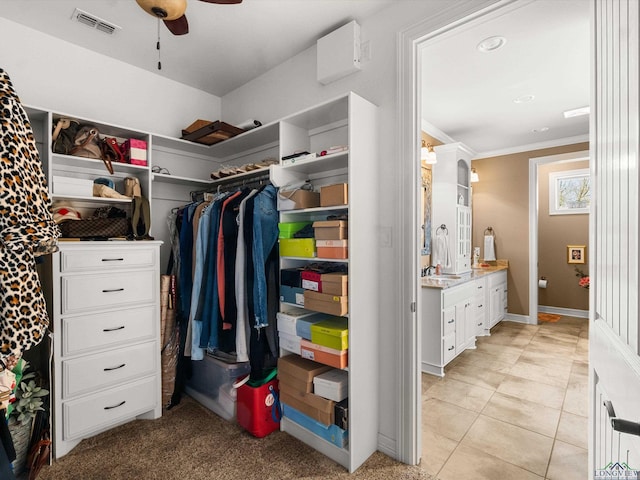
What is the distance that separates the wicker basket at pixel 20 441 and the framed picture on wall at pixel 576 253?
677cm

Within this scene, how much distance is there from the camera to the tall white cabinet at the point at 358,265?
1.81m

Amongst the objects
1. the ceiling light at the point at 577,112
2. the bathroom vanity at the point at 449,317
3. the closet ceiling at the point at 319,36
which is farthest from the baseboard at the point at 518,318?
the closet ceiling at the point at 319,36

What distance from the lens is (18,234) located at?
39.2 inches

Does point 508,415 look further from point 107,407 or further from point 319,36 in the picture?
point 319,36

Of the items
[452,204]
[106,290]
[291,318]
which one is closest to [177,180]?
[106,290]

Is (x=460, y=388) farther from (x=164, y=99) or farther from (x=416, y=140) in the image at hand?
(x=164, y=99)

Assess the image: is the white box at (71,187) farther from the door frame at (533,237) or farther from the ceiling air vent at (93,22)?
the door frame at (533,237)

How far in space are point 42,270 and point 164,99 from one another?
168 cm

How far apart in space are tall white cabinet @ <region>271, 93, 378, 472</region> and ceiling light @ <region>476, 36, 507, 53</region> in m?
1.09

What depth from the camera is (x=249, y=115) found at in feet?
9.79

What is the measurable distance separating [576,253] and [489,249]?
4.95 ft

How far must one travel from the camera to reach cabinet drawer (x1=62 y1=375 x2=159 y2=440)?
1965 mm

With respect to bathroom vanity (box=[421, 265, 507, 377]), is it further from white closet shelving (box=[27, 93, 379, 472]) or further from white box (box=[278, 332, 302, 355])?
white box (box=[278, 332, 302, 355])

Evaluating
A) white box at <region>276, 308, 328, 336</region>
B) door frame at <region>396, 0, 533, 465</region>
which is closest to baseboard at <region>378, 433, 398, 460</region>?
door frame at <region>396, 0, 533, 465</region>
